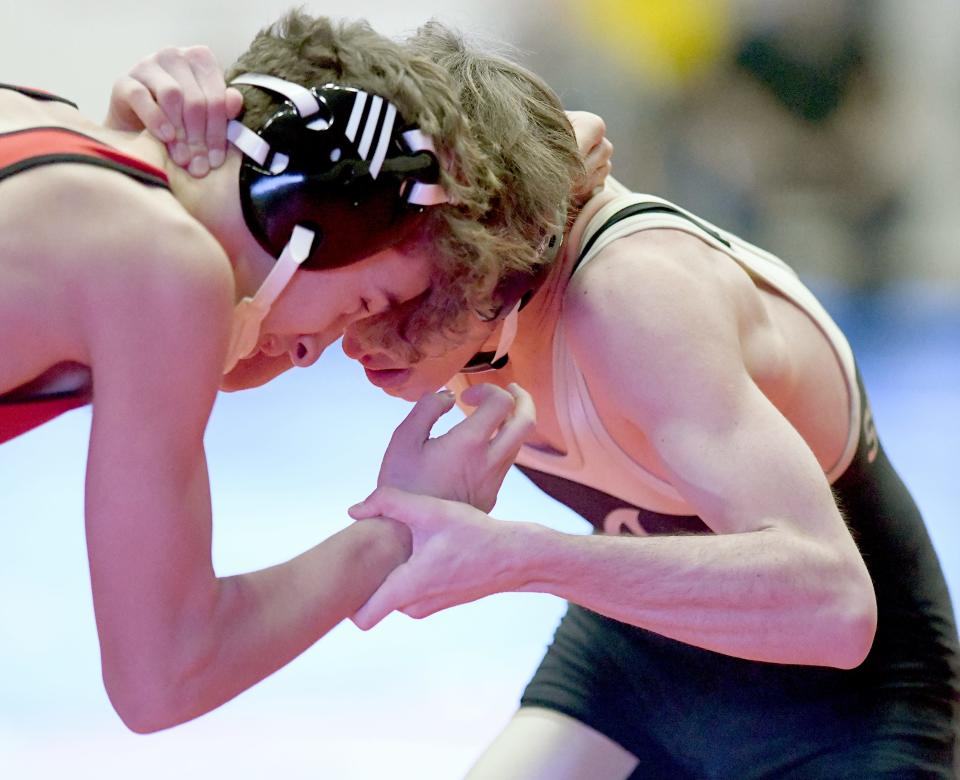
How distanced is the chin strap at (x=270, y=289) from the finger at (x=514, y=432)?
447mm

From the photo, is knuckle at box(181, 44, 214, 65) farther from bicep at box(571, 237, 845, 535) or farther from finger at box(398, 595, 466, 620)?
finger at box(398, 595, 466, 620)

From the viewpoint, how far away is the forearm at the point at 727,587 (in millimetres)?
1909

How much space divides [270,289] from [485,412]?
0.43 metres

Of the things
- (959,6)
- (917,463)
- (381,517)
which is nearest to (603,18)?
(959,6)

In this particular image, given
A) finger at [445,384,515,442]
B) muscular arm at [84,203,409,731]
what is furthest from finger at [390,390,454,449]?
muscular arm at [84,203,409,731]

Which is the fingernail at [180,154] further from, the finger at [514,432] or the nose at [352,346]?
the finger at [514,432]

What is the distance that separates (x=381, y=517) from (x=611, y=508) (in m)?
0.67

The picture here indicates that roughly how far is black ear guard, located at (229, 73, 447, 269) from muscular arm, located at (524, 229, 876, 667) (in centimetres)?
39

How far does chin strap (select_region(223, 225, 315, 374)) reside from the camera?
5.95ft

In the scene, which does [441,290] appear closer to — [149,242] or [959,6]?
[149,242]

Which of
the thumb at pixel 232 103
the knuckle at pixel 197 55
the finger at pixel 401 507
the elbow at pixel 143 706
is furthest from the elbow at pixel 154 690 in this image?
the knuckle at pixel 197 55

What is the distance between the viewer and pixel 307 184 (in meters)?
1.79

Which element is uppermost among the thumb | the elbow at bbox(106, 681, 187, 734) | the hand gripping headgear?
the thumb

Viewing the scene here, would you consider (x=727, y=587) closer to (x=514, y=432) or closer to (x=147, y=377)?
(x=514, y=432)
